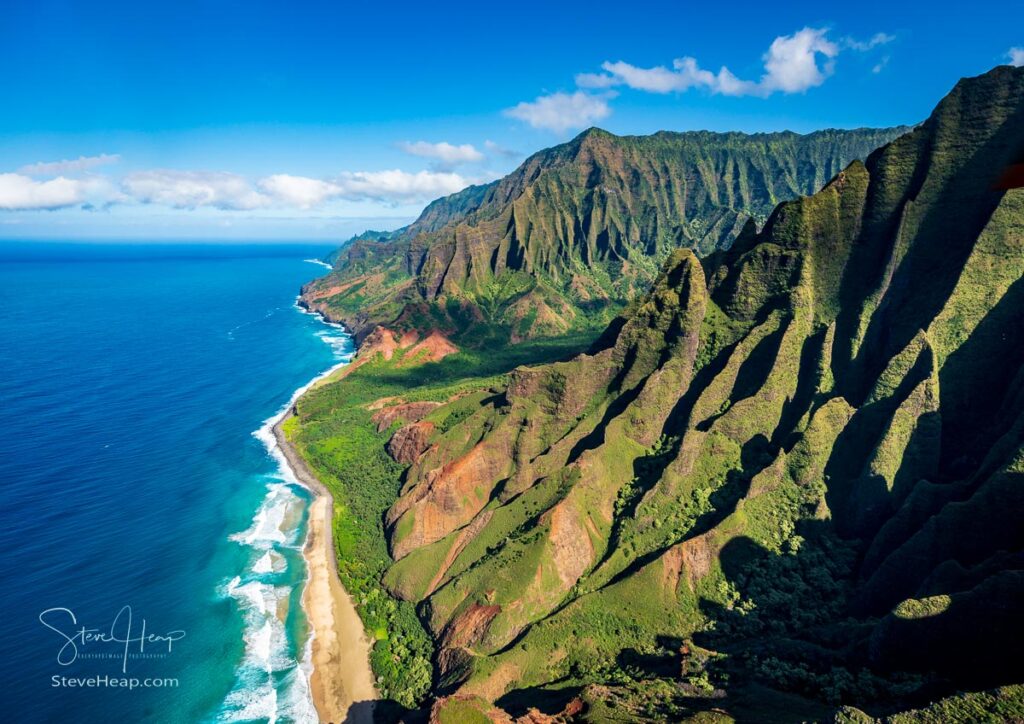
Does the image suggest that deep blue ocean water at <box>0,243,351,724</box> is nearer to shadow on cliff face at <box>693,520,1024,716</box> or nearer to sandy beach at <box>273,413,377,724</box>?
sandy beach at <box>273,413,377,724</box>

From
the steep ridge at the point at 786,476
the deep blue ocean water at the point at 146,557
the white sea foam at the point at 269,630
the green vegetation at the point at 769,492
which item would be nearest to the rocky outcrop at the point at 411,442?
the green vegetation at the point at 769,492

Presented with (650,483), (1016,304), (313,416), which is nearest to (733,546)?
(650,483)

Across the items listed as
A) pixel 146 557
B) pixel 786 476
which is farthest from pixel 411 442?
pixel 786 476

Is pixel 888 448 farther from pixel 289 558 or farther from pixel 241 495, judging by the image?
pixel 241 495
